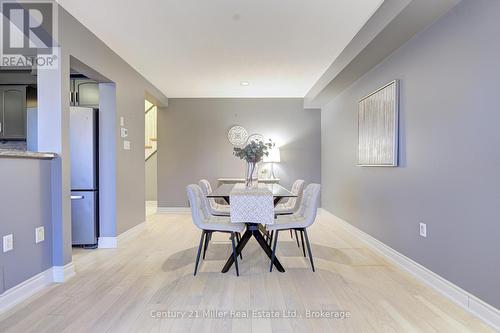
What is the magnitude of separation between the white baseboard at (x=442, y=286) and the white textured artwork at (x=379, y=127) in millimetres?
929

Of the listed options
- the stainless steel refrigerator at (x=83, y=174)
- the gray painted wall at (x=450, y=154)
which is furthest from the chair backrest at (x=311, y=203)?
the stainless steel refrigerator at (x=83, y=174)

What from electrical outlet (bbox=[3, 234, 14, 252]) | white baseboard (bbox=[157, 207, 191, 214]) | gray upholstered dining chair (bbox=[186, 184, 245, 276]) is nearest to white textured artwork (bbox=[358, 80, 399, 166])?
gray upholstered dining chair (bbox=[186, 184, 245, 276])

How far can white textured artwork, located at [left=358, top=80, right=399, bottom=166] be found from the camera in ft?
9.75

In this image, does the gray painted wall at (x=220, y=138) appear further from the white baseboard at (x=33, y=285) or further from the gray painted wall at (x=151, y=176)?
the white baseboard at (x=33, y=285)

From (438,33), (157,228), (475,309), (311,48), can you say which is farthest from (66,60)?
(475,309)

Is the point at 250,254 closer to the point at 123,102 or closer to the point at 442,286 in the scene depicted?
the point at 442,286

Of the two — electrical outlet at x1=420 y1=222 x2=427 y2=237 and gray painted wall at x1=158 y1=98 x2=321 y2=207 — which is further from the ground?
gray painted wall at x1=158 y1=98 x2=321 y2=207

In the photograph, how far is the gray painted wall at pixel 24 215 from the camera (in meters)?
2.07

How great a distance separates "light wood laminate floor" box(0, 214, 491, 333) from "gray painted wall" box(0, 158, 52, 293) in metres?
0.24

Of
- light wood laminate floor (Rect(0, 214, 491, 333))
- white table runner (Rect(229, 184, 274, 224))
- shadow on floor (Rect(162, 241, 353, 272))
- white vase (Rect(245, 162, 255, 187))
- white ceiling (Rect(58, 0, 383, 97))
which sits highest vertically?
white ceiling (Rect(58, 0, 383, 97))

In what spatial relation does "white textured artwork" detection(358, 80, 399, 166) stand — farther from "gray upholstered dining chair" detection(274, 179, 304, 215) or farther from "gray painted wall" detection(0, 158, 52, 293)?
"gray painted wall" detection(0, 158, 52, 293)

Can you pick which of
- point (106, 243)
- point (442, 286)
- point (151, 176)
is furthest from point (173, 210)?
point (442, 286)

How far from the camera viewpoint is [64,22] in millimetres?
2549

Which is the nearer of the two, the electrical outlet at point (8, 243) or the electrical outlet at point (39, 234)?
the electrical outlet at point (8, 243)
